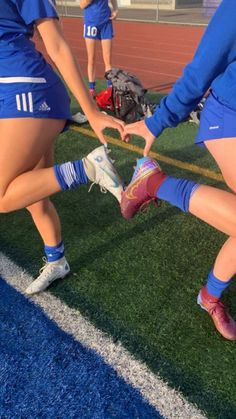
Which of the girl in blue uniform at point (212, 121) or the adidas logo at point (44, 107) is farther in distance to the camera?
the adidas logo at point (44, 107)

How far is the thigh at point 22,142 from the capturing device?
2082mm

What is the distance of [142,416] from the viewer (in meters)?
1.85

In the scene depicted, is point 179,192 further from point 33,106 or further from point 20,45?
point 20,45

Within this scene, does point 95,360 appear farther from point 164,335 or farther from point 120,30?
point 120,30

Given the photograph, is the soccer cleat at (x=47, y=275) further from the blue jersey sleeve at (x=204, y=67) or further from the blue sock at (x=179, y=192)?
the blue jersey sleeve at (x=204, y=67)

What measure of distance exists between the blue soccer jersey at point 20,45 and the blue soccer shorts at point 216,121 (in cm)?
77

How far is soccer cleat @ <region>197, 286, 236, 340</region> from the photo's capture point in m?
2.26

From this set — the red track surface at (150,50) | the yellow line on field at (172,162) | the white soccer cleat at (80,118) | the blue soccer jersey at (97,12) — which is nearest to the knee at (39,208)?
the yellow line on field at (172,162)

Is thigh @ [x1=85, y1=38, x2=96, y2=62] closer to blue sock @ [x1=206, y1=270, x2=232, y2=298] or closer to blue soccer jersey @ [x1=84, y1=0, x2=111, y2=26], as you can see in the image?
blue soccer jersey @ [x1=84, y1=0, x2=111, y2=26]

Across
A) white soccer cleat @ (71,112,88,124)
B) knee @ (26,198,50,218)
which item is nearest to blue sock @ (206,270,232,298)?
knee @ (26,198,50,218)

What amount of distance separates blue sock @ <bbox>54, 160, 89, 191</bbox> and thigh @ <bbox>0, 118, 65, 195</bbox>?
0.51ft

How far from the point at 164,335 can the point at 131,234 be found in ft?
3.54

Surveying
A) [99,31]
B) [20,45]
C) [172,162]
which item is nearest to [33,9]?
[20,45]

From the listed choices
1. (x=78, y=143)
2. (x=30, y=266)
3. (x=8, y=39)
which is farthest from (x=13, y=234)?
(x=78, y=143)
